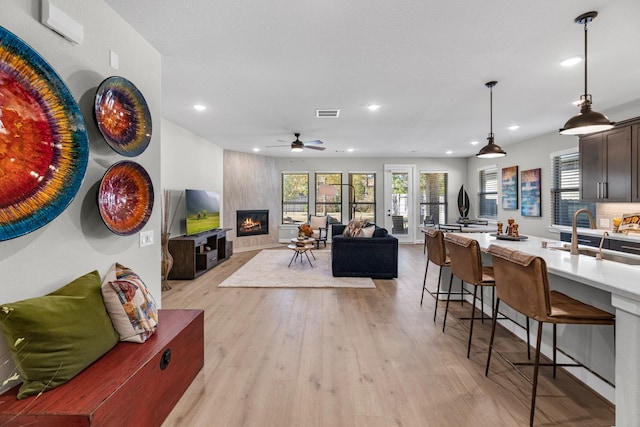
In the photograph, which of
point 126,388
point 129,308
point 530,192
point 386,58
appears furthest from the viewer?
point 530,192

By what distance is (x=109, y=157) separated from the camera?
2.04 m

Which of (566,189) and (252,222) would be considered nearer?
(566,189)

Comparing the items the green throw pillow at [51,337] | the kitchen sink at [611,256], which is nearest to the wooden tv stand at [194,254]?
the green throw pillow at [51,337]

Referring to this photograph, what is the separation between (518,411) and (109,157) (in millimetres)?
3180

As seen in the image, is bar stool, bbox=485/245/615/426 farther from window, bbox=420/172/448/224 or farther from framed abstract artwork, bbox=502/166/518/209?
window, bbox=420/172/448/224

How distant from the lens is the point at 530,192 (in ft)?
20.8

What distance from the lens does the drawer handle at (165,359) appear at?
5.67 feet

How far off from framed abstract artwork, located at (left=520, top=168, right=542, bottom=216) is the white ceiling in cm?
139

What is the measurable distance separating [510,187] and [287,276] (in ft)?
18.7

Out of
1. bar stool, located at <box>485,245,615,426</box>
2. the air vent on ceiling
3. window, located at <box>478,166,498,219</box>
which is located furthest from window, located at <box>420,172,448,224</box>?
bar stool, located at <box>485,245,615,426</box>

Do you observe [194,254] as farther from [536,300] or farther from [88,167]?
→ [536,300]

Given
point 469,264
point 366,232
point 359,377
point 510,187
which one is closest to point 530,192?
point 510,187

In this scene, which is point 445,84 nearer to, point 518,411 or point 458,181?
point 518,411

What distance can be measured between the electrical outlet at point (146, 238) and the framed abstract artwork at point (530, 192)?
6.99 meters
